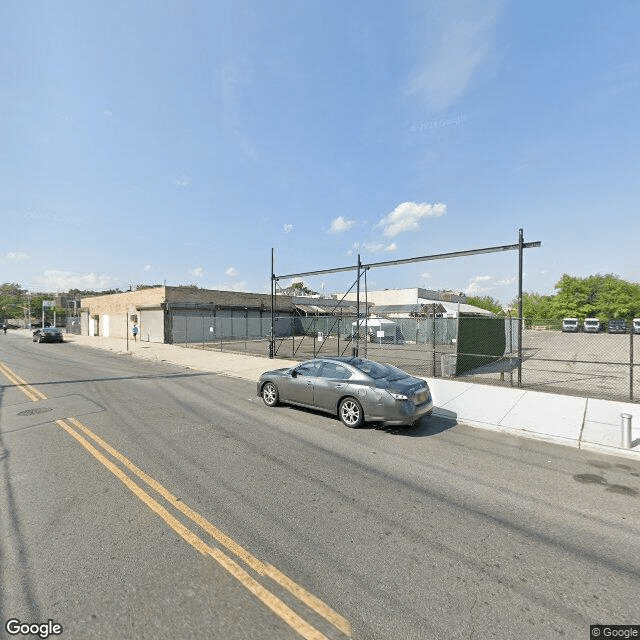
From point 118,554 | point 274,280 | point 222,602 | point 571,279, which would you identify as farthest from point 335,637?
point 571,279

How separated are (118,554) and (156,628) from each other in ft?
3.43

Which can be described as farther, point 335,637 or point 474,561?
point 474,561

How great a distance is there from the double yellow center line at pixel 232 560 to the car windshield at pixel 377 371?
4.27m

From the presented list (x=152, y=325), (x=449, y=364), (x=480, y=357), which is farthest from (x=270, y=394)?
(x=152, y=325)

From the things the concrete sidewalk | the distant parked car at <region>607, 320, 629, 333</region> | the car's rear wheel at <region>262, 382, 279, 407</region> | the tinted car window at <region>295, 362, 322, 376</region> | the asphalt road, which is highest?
the distant parked car at <region>607, 320, 629, 333</region>

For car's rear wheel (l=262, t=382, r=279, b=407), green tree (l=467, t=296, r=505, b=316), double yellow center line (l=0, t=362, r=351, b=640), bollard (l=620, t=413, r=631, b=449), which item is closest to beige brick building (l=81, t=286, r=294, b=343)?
car's rear wheel (l=262, t=382, r=279, b=407)

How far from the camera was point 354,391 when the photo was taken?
7.12 metres

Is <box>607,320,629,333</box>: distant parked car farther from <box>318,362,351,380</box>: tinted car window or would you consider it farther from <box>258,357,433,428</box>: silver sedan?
<box>318,362,351,380</box>: tinted car window

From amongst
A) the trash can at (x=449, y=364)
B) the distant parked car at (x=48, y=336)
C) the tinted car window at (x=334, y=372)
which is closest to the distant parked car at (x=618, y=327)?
the trash can at (x=449, y=364)

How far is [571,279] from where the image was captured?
63.3 meters

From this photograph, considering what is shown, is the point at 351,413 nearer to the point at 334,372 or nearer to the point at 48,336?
the point at 334,372

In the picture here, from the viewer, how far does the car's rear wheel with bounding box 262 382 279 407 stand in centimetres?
866

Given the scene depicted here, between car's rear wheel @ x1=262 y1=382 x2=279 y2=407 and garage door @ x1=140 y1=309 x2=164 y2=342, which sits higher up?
garage door @ x1=140 y1=309 x2=164 y2=342

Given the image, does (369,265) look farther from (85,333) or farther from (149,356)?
(85,333)
